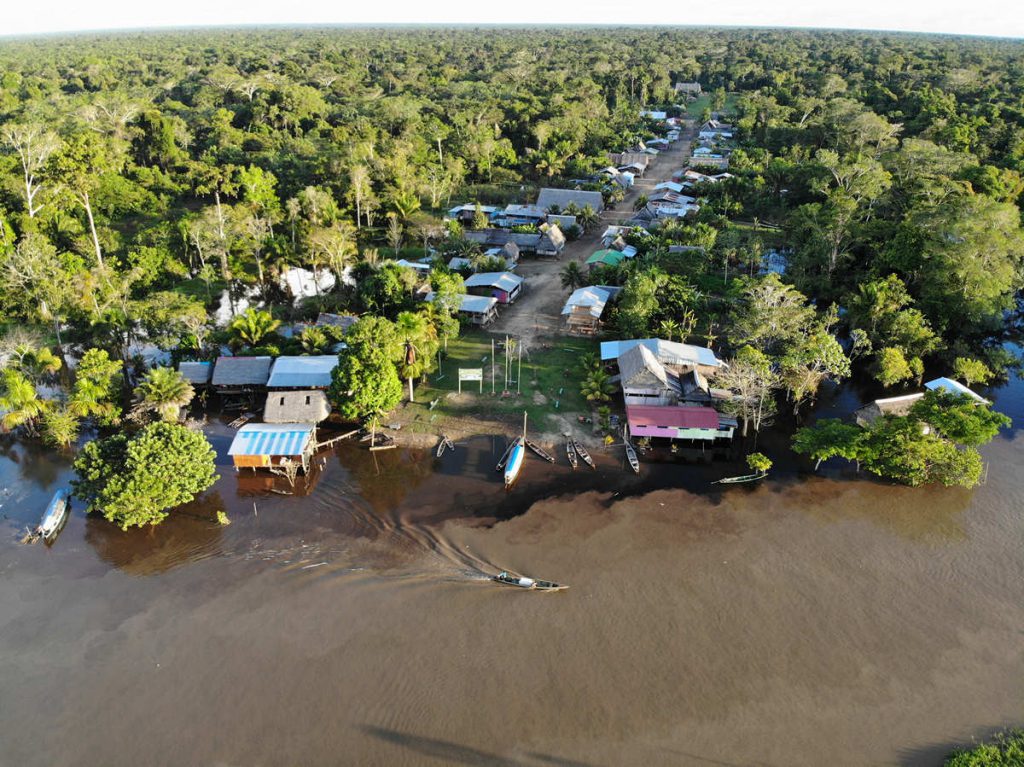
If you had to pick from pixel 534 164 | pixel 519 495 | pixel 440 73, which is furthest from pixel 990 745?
pixel 440 73

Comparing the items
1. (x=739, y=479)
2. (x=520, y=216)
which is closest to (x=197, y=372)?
(x=739, y=479)

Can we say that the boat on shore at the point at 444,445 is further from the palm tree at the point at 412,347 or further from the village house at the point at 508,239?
the village house at the point at 508,239

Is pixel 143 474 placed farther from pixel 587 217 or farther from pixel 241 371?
pixel 587 217

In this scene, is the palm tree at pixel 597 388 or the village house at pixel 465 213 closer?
the palm tree at pixel 597 388

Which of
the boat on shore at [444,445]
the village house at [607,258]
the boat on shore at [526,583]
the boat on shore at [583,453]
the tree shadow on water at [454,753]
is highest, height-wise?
the village house at [607,258]

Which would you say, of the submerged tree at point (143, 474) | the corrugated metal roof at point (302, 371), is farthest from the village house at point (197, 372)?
the submerged tree at point (143, 474)

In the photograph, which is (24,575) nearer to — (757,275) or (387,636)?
(387,636)
